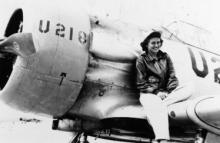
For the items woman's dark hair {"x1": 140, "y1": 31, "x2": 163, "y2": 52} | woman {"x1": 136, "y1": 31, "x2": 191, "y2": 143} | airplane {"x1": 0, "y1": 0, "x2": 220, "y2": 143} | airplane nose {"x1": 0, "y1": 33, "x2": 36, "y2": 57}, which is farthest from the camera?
woman's dark hair {"x1": 140, "y1": 31, "x2": 163, "y2": 52}

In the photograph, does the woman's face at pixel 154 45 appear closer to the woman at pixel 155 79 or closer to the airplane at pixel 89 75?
the woman at pixel 155 79

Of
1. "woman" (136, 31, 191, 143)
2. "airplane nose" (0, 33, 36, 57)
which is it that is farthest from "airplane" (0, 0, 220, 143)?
"woman" (136, 31, 191, 143)

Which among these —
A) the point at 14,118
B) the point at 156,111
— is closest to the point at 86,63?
the point at 156,111

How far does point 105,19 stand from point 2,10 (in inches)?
55.1

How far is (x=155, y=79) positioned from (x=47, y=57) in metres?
1.34

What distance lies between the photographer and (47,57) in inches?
158

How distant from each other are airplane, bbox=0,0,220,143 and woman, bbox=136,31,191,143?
152 mm

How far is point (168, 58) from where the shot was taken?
462 cm

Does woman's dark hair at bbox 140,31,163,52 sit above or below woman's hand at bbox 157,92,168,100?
above

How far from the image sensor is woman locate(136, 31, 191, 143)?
420 centimetres

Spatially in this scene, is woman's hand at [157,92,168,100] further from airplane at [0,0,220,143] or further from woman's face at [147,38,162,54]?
woman's face at [147,38,162,54]

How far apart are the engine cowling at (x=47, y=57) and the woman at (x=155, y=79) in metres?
0.72

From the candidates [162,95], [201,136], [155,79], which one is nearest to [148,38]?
[155,79]

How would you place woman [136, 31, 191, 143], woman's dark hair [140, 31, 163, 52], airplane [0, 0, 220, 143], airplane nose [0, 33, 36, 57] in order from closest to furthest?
1. airplane nose [0, 33, 36, 57]
2. airplane [0, 0, 220, 143]
3. woman [136, 31, 191, 143]
4. woman's dark hair [140, 31, 163, 52]
